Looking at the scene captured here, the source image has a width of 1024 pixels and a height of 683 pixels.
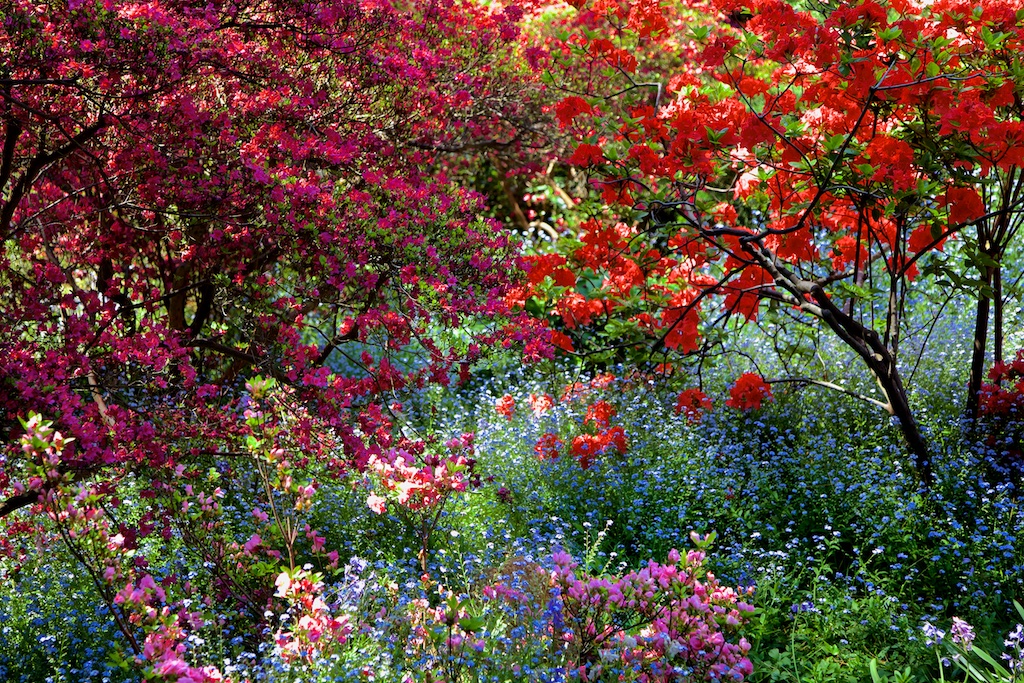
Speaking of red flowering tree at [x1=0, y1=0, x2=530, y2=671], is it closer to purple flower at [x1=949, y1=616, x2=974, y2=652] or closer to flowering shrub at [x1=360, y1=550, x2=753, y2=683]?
flowering shrub at [x1=360, y1=550, x2=753, y2=683]

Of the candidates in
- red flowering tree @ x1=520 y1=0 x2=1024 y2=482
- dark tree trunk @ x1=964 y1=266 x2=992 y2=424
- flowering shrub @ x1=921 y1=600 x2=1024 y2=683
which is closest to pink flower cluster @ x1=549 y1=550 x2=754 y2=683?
flowering shrub @ x1=921 y1=600 x2=1024 y2=683

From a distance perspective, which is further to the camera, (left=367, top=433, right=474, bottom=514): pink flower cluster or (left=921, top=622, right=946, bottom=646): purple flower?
(left=367, top=433, right=474, bottom=514): pink flower cluster

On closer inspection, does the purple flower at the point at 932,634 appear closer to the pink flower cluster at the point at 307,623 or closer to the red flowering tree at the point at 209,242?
the pink flower cluster at the point at 307,623

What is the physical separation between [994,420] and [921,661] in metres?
1.69

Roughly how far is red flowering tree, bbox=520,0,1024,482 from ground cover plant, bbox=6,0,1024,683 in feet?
0.09

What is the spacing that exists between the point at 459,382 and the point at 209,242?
137 centimetres

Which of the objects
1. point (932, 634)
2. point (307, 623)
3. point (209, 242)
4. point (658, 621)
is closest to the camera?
point (307, 623)

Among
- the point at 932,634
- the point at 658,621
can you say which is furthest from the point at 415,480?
the point at 932,634

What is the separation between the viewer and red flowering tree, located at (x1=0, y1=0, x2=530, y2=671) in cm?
312

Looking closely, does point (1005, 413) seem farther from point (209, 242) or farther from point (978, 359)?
point (209, 242)

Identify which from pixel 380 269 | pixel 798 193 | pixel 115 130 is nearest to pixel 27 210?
pixel 115 130

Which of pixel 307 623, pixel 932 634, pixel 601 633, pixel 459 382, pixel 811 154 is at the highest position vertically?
pixel 811 154

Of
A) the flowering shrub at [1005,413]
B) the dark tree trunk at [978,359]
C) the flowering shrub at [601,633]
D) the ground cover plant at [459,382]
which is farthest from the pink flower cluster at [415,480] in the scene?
the dark tree trunk at [978,359]

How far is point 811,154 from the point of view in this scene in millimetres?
4504
